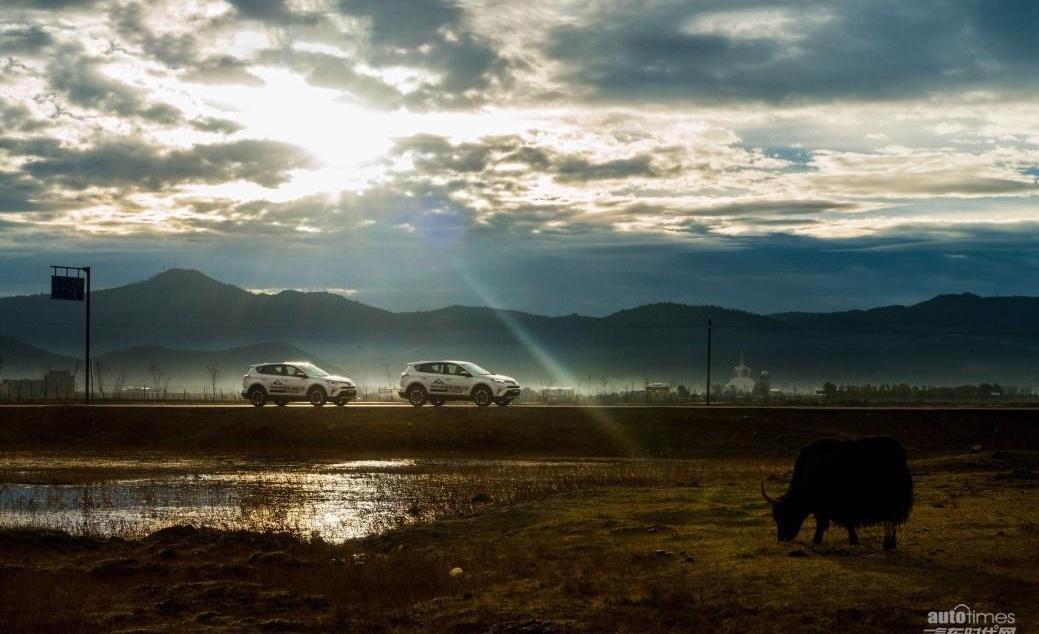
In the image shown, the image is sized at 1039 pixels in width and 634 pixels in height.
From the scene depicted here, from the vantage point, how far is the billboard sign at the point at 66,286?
70.8 meters

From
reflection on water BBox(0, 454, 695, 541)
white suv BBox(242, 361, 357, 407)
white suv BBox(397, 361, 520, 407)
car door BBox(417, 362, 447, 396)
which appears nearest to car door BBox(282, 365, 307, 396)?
white suv BBox(242, 361, 357, 407)

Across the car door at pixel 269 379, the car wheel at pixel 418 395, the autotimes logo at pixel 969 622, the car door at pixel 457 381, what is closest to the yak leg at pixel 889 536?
the autotimes logo at pixel 969 622

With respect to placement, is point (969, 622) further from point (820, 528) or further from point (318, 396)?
point (318, 396)

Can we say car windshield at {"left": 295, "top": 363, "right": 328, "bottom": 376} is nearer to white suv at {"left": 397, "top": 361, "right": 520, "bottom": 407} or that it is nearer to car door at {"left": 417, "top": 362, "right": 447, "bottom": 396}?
white suv at {"left": 397, "top": 361, "right": 520, "bottom": 407}

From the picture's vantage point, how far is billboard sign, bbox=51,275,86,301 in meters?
70.8

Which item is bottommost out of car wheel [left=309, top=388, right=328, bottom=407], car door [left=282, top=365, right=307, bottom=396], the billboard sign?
car wheel [left=309, top=388, right=328, bottom=407]

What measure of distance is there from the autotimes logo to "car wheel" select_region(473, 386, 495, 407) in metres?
38.0

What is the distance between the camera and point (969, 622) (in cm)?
1162

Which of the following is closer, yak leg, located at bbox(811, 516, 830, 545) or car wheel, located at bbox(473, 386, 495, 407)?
yak leg, located at bbox(811, 516, 830, 545)

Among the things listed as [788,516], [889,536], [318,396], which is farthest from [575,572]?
[318,396]

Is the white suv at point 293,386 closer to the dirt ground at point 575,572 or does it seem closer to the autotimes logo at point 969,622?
the dirt ground at point 575,572

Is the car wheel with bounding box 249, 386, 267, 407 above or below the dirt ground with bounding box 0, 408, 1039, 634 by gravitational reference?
above

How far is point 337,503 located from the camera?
1032 inches

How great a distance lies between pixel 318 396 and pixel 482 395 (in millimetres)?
8551
